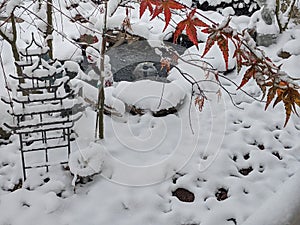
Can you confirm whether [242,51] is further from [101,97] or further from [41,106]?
[41,106]

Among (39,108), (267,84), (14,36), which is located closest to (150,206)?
(39,108)

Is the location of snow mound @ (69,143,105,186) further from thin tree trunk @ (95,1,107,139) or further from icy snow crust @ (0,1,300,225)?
thin tree trunk @ (95,1,107,139)

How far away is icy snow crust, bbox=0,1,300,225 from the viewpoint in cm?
209

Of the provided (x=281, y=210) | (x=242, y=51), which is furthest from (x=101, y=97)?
(x=281, y=210)

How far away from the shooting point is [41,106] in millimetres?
2141

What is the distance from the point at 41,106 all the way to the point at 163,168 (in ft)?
2.41

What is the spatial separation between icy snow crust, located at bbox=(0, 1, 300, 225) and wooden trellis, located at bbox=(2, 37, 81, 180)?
10 cm

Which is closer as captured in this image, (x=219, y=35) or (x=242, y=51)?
(x=219, y=35)

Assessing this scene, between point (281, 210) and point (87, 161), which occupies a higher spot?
point (281, 210)

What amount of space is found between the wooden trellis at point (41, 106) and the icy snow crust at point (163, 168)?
0.10m

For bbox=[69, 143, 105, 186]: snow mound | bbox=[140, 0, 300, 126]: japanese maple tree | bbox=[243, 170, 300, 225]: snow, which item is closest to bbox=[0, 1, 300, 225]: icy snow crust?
bbox=[69, 143, 105, 186]: snow mound

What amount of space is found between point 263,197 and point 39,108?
122 cm

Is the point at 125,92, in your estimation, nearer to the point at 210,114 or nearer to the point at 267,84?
the point at 210,114

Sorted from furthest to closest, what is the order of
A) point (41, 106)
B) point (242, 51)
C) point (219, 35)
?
point (41, 106) < point (242, 51) < point (219, 35)
